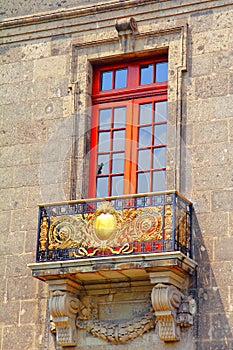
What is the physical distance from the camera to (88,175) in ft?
50.3

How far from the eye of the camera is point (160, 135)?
15117 millimetres

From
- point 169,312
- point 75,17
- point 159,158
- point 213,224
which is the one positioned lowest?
point 169,312

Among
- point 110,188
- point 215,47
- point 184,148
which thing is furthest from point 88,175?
point 215,47

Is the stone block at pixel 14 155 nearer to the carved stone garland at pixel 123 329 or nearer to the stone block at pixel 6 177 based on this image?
the stone block at pixel 6 177

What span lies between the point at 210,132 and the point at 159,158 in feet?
2.73

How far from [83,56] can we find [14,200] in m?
2.36

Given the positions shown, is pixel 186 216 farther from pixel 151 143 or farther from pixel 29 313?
pixel 29 313

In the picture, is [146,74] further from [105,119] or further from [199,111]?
[199,111]

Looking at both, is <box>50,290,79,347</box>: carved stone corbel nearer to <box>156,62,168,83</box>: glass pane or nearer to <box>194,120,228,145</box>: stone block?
<box>194,120,228,145</box>: stone block

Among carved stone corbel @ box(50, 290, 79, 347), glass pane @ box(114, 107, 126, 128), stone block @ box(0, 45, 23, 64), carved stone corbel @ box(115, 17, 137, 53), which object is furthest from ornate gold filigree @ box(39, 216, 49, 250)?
stone block @ box(0, 45, 23, 64)

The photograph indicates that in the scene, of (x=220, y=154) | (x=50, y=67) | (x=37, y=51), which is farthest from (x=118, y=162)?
(x=37, y=51)

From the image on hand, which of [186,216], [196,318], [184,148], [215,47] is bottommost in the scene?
[196,318]

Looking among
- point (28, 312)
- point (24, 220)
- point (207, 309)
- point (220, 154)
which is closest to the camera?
point (207, 309)

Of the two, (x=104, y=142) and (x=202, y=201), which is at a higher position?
(x=104, y=142)
